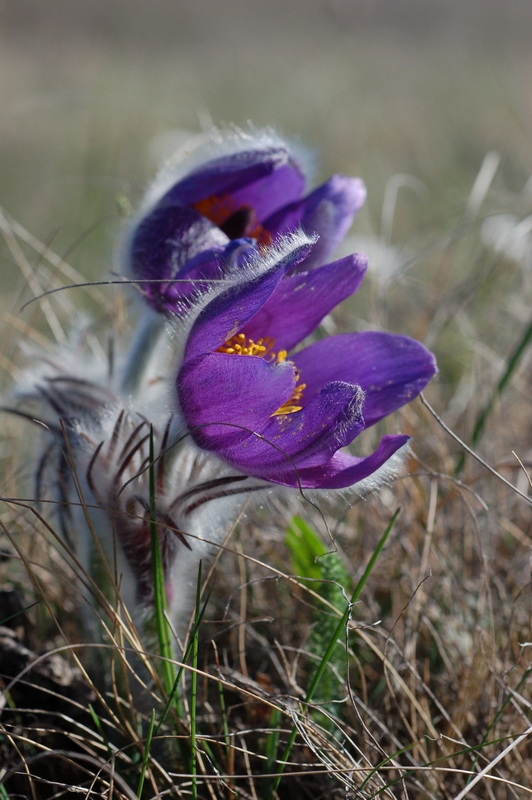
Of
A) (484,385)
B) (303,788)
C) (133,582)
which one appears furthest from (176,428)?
(484,385)

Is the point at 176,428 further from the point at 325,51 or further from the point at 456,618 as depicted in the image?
the point at 325,51

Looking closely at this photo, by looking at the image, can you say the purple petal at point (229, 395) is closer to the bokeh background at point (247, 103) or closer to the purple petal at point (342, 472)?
the purple petal at point (342, 472)

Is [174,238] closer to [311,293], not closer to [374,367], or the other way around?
[311,293]

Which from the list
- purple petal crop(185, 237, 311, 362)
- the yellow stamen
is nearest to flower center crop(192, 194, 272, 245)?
the yellow stamen

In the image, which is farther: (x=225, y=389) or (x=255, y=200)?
(x=255, y=200)

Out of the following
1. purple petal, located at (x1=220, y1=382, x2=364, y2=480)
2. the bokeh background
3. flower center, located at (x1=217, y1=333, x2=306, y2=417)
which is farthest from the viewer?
the bokeh background

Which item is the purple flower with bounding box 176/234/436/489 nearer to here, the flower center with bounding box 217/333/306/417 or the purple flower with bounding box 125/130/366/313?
the flower center with bounding box 217/333/306/417

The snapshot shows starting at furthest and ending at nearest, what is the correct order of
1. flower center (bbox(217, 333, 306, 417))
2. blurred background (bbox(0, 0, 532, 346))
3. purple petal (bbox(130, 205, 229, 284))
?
blurred background (bbox(0, 0, 532, 346)) < purple petal (bbox(130, 205, 229, 284)) < flower center (bbox(217, 333, 306, 417))
